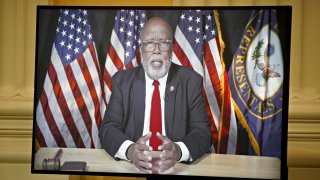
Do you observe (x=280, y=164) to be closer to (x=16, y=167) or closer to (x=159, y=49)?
(x=159, y=49)

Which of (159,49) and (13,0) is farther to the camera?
(13,0)

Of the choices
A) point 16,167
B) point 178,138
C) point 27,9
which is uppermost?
point 27,9

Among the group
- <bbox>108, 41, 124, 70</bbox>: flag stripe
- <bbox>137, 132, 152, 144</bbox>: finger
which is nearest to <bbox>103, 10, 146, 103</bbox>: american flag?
<bbox>108, 41, 124, 70</bbox>: flag stripe

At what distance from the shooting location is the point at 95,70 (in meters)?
3.80

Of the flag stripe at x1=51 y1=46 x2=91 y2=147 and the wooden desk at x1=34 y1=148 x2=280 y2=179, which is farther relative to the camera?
the flag stripe at x1=51 y1=46 x2=91 y2=147

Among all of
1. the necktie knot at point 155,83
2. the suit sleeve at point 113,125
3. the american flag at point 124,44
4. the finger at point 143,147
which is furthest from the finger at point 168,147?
the american flag at point 124,44

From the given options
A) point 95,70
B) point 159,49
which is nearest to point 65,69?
point 95,70

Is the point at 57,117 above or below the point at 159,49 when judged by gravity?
below

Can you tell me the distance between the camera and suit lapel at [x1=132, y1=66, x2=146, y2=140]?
147 inches

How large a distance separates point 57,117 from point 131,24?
2.91ft

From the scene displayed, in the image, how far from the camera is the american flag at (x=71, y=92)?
379 centimetres

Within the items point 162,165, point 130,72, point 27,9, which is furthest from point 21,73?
point 162,165

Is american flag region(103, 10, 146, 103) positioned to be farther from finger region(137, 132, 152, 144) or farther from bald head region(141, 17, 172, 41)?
finger region(137, 132, 152, 144)

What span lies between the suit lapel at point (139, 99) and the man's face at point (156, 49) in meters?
0.08
